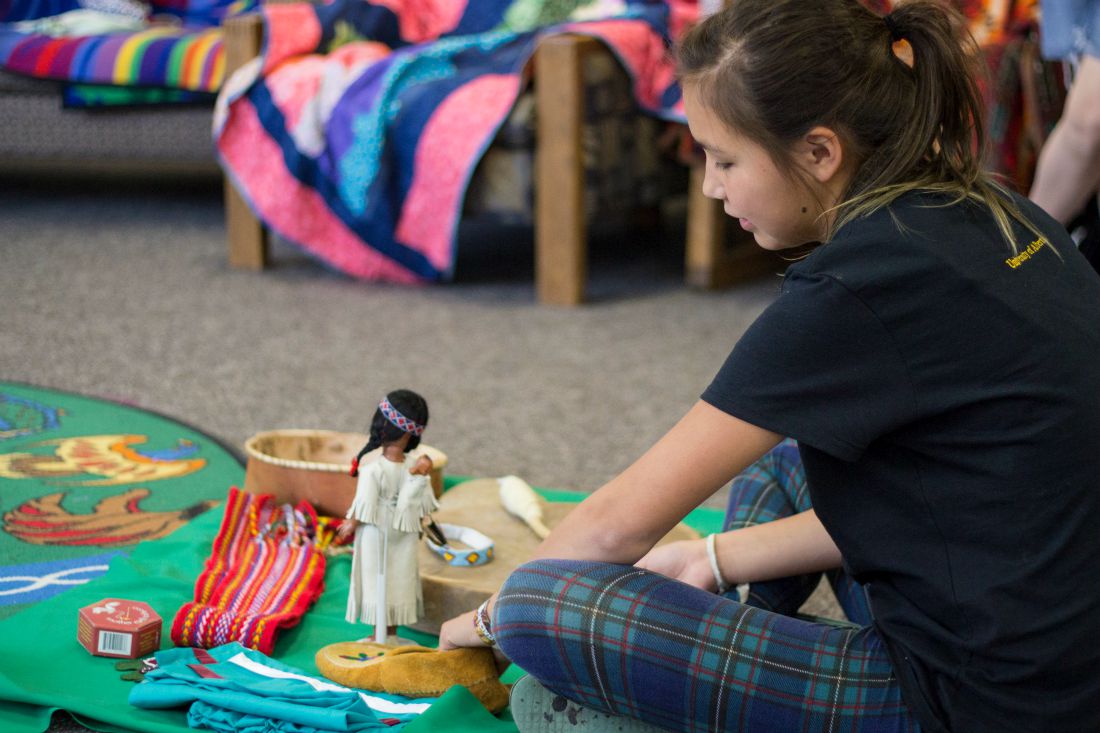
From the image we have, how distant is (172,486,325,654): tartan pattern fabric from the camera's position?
126cm

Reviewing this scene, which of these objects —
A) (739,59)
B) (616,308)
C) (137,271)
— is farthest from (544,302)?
(739,59)

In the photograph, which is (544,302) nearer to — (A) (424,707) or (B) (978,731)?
(A) (424,707)

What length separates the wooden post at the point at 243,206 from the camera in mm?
2951

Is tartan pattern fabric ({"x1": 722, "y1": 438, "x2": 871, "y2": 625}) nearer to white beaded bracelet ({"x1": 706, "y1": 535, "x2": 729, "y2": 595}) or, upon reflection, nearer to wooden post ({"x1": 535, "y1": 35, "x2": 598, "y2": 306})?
white beaded bracelet ({"x1": 706, "y1": 535, "x2": 729, "y2": 595})

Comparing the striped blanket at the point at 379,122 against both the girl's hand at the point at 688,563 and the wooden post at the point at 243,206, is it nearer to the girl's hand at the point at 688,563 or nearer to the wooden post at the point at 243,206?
the wooden post at the point at 243,206

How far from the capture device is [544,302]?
9.23 feet

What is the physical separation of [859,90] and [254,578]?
2.77 ft

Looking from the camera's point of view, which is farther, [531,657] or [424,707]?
[424,707]

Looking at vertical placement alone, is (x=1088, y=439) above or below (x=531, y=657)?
above

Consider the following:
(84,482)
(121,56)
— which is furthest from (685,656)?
(121,56)

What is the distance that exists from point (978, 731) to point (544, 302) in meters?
2.01

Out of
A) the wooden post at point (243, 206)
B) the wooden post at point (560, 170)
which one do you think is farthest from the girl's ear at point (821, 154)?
the wooden post at point (243, 206)

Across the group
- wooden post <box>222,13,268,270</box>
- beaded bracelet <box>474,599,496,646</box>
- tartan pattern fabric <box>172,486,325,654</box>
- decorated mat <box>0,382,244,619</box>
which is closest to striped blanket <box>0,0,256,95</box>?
wooden post <box>222,13,268,270</box>

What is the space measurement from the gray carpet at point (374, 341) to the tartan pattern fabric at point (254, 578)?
40cm
